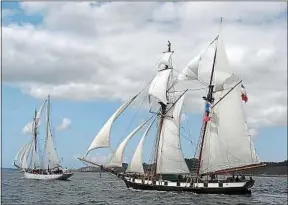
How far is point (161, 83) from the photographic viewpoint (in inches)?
2837

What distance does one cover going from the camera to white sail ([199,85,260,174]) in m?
62.1

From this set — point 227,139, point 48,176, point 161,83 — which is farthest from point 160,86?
point 48,176

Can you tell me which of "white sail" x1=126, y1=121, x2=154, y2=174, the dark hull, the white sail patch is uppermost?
the white sail patch

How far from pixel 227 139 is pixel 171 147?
7.64 meters

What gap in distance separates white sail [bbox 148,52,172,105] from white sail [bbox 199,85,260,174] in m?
7.89

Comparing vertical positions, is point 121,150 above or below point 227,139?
below

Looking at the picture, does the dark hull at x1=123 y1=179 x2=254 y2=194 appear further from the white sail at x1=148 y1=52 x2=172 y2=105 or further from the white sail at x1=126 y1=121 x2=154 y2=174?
the white sail at x1=148 y1=52 x2=172 y2=105

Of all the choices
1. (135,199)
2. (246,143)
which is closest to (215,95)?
(246,143)

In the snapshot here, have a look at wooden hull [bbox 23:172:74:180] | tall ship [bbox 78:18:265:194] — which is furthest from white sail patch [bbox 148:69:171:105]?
wooden hull [bbox 23:172:74:180]

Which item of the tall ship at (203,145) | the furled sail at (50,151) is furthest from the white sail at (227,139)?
the furled sail at (50,151)

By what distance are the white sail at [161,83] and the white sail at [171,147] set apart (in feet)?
8.21

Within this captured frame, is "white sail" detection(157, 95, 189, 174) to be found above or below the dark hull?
above

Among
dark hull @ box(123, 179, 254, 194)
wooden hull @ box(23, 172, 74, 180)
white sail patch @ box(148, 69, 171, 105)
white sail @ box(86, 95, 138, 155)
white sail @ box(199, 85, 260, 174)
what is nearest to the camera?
dark hull @ box(123, 179, 254, 194)

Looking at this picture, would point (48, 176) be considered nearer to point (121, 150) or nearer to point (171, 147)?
point (121, 150)
